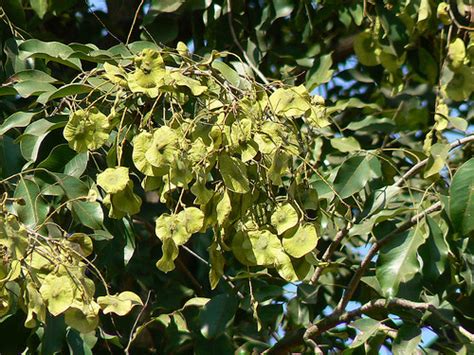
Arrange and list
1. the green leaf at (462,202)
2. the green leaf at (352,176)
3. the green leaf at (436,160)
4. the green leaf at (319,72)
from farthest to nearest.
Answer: the green leaf at (319,72) → the green leaf at (352,176) → the green leaf at (436,160) → the green leaf at (462,202)

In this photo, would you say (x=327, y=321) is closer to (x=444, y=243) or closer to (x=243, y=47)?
(x=444, y=243)

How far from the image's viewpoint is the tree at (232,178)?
1565 millimetres

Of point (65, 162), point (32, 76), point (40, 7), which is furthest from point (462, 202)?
point (40, 7)

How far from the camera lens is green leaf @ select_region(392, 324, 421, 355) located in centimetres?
194

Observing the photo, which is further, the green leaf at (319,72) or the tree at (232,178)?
the green leaf at (319,72)

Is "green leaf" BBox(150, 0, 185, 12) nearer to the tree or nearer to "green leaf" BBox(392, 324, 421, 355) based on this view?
the tree

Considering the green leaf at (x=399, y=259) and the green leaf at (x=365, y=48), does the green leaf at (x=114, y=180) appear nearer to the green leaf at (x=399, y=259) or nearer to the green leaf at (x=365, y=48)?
the green leaf at (x=399, y=259)

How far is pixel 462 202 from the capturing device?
1.75 m

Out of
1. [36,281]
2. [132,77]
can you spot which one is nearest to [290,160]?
[132,77]

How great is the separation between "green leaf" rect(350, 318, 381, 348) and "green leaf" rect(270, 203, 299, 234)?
0.46m

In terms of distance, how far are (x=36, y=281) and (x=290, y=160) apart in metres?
0.38

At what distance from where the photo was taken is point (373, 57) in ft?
8.66

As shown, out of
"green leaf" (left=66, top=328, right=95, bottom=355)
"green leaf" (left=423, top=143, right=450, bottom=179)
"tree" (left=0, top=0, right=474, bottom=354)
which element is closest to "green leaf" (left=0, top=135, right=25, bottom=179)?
"tree" (left=0, top=0, right=474, bottom=354)

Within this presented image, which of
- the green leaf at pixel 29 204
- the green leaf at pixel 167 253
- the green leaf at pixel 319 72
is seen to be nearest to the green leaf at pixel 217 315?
the green leaf at pixel 29 204
